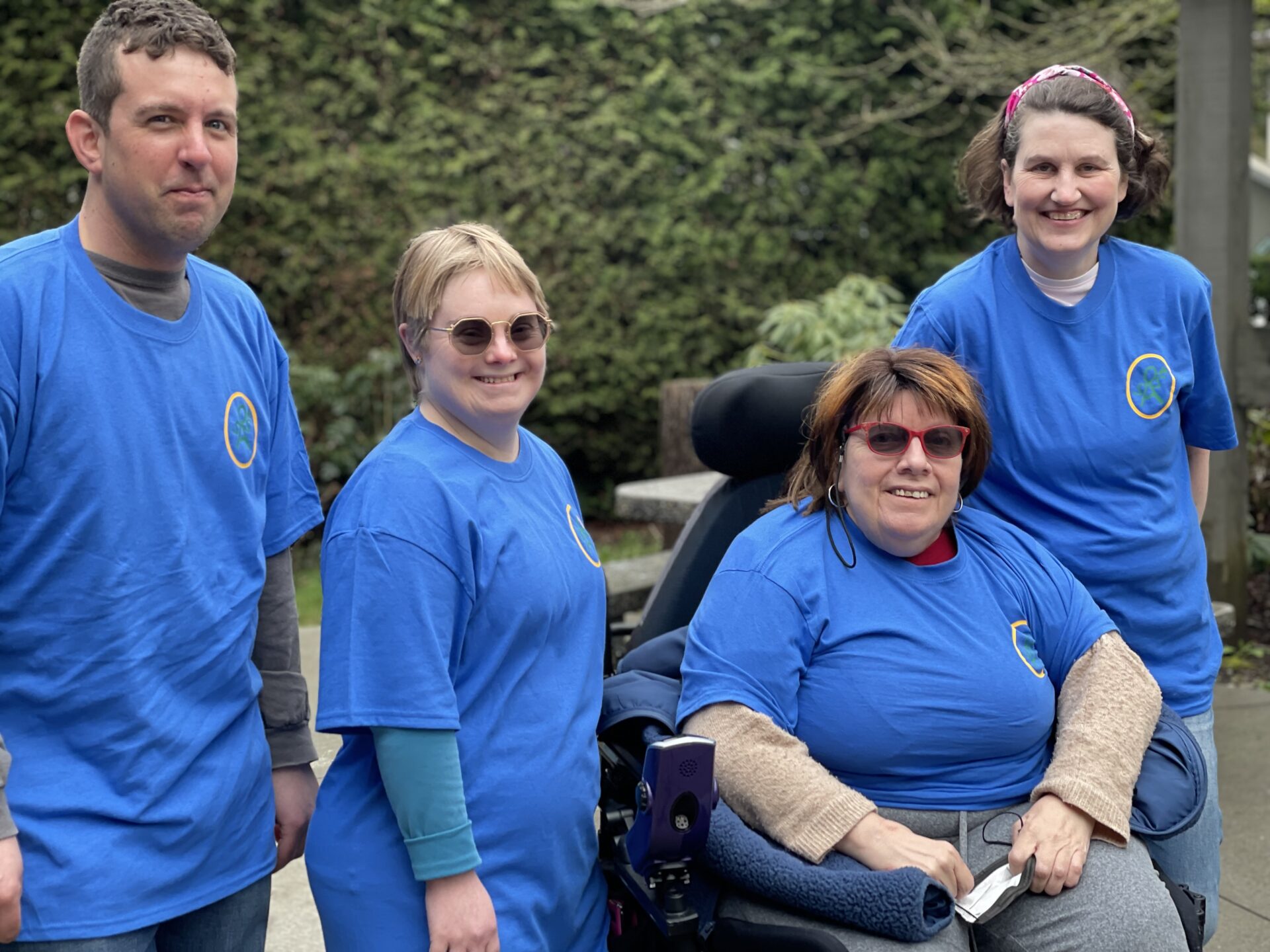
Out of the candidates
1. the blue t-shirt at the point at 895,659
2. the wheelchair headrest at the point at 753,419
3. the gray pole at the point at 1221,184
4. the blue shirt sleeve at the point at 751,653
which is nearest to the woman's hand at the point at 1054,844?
the blue t-shirt at the point at 895,659

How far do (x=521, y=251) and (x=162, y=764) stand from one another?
17.9 ft

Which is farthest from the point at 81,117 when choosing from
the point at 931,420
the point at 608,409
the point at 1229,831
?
the point at 608,409

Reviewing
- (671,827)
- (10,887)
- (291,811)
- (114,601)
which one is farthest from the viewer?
(291,811)

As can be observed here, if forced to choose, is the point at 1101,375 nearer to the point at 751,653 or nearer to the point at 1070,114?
the point at 1070,114

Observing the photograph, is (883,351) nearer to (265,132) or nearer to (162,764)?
(162,764)

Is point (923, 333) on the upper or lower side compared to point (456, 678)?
upper

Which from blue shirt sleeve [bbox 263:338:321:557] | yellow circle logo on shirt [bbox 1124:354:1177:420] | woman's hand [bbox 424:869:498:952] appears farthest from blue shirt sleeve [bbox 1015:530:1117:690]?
blue shirt sleeve [bbox 263:338:321:557]

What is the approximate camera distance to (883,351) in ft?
6.95

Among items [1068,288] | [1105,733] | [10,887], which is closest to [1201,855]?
[1105,733]

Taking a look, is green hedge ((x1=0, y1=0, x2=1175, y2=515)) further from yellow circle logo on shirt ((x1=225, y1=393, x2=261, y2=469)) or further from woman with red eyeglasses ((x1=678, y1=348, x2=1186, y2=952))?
yellow circle logo on shirt ((x1=225, y1=393, x2=261, y2=469))

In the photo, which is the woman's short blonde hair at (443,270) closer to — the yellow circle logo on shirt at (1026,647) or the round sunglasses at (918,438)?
the round sunglasses at (918,438)

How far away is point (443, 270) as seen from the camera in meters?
1.70

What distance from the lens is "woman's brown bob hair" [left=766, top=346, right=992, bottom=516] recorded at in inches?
79.6

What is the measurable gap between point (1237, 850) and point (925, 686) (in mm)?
1761
